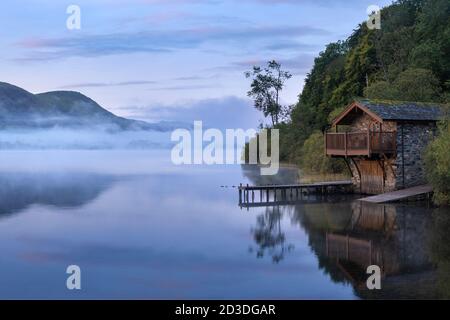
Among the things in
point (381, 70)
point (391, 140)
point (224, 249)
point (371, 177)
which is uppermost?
point (381, 70)

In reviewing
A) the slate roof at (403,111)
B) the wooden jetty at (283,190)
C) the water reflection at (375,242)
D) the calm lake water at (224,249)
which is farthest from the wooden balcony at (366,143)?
the wooden jetty at (283,190)

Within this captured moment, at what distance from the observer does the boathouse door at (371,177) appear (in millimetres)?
31609

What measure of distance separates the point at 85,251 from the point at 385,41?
150 ft

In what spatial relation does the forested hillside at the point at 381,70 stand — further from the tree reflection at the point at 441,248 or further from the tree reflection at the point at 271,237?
the tree reflection at the point at 271,237

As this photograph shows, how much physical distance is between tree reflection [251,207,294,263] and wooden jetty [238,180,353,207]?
453 cm

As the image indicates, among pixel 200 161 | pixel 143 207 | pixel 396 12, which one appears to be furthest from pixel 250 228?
pixel 200 161

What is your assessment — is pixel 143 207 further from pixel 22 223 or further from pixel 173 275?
pixel 173 275

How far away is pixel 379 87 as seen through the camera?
137 feet

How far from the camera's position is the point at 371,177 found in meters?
32.4

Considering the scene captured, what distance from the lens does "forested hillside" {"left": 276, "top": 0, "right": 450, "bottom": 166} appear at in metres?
41.4

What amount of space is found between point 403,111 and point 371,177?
4615 mm

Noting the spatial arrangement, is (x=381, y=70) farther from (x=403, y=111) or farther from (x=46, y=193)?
(x=46, y=193)

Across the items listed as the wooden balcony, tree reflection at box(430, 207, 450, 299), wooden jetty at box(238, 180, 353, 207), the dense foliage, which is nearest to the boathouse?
the wooden balcony

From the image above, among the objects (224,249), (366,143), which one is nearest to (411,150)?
(366,143)
